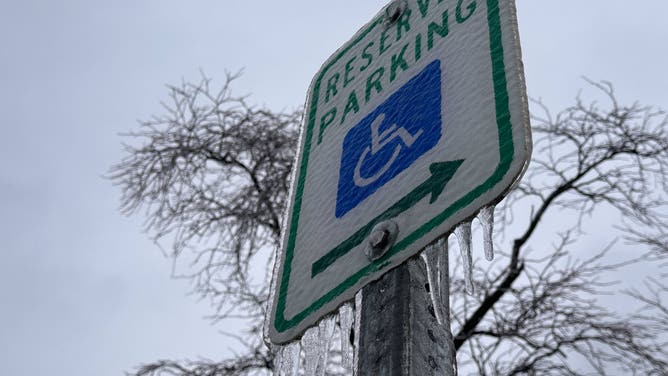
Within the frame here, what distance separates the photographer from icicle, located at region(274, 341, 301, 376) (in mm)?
1512

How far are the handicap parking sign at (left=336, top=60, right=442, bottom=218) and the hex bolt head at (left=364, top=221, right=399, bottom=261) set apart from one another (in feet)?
0.39

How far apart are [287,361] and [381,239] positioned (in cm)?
54

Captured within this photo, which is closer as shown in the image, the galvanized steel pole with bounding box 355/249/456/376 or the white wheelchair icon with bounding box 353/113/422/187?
the galvanized steel pole with bounding box 355/249/456/376

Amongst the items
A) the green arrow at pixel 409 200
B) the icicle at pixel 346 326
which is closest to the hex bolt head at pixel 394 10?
the green arrow at pixel 409 200

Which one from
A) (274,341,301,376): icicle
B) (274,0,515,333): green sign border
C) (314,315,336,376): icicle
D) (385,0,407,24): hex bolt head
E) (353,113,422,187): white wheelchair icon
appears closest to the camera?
(274,0,515,333): green sign border

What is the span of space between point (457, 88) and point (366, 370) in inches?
20.5

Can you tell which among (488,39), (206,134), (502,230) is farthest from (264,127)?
(488,39)

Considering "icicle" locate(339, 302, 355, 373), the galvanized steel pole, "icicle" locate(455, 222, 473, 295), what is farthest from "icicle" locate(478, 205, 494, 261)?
"icicle" locate(339, 302, 355, 373)

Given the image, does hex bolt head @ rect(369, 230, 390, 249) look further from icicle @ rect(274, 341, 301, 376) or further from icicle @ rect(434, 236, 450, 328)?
icicle @ rect(274, 341, 301, 376)

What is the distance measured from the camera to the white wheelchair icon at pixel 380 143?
50.1 inches

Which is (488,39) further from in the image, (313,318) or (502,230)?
(502,230)

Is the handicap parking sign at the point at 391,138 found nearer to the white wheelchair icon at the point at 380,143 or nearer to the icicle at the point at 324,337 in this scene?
the white wheelchair icon at the point at 380,143

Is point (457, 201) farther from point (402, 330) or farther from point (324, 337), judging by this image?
point (324, 337)

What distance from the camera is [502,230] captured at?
212 inches
